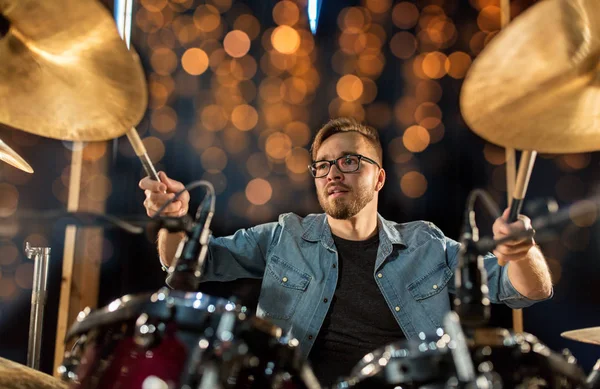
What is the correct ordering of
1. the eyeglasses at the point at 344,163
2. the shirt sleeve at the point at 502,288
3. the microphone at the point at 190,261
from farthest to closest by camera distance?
the eyeglasses at the point at 344,163 < the shirt sleeve at the point at 502,288 < the microphone at the point at 190,261

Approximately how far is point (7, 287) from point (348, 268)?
4.18 feet

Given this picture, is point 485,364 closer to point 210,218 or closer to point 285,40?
point 210,218

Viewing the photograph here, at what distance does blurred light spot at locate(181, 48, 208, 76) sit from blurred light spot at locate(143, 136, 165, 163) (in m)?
0.31

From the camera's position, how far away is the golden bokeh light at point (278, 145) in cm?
198

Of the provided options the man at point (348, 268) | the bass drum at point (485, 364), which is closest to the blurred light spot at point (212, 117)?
the man at point (348, 268)

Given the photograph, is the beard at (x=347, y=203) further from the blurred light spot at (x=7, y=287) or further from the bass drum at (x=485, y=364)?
the blurred light spot at (x=7, y=287)

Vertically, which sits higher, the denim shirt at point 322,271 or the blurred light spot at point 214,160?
the blurred light spot at point 214,160

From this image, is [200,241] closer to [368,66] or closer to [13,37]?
[13,37]

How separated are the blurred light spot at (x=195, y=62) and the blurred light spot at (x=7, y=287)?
3.44 feet

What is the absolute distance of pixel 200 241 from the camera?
80 centimetres

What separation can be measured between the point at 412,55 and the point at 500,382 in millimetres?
1581

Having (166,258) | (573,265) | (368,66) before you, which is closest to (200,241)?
(166,258)

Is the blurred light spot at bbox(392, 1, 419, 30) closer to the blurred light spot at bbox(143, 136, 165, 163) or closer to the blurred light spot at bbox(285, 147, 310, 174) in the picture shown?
the blurred light spot at bbox(285, 147, 310, 174)

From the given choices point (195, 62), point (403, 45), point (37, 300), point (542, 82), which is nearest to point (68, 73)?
point (37, 300)
